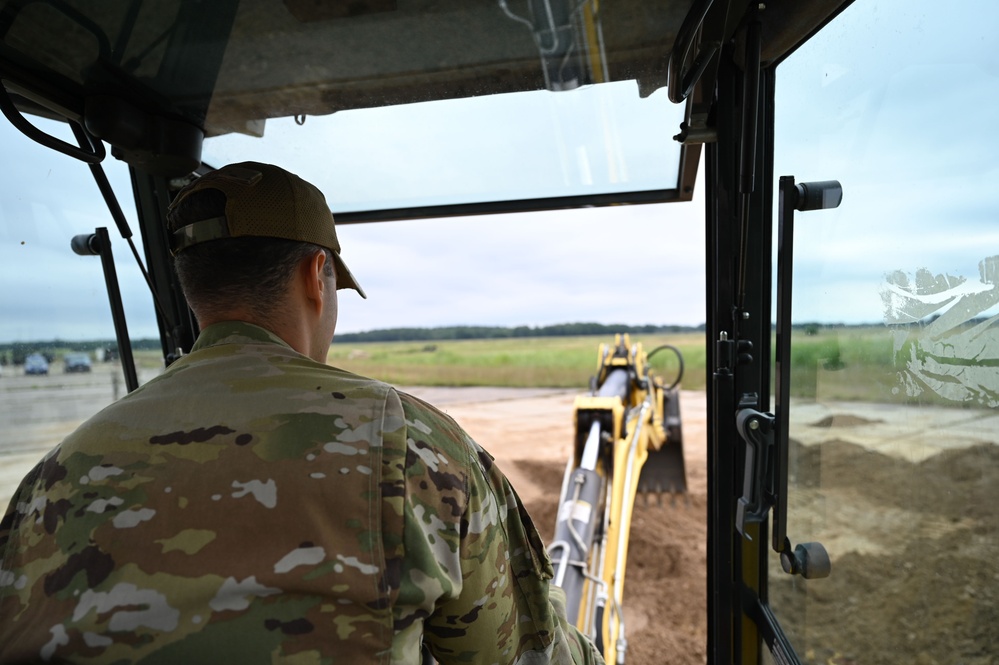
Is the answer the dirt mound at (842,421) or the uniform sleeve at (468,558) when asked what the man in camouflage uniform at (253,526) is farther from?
the dirt mound at (842,421)

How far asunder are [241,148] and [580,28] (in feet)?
4.38

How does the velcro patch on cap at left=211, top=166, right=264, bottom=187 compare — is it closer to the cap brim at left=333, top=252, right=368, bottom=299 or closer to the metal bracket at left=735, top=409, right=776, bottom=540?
the cap brim at left=333, top=252, right=368, bottom=299

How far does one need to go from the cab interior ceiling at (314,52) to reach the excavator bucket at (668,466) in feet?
17.2

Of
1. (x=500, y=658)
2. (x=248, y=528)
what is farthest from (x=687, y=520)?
(x=248, y=528)

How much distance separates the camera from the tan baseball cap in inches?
46.4

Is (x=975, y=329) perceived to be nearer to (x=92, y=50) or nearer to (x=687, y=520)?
(x=92, y=50)

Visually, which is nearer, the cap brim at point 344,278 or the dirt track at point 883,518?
the dirt track at point 883,518

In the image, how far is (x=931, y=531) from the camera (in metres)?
1.14

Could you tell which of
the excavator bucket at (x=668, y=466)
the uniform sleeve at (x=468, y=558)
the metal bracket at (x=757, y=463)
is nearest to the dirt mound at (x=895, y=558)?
the metal bracket at (x=757, y=463)

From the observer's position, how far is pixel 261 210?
1.20m

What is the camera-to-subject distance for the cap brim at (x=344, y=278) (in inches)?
56.4

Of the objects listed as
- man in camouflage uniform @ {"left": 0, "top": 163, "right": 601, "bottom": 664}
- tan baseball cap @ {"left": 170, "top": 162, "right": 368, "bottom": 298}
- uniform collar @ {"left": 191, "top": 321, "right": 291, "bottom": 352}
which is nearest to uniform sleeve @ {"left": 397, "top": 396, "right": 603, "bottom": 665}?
man in camouflage uniform @ {"left": 0, "top": 163, "right": 601, "bottom": 664}

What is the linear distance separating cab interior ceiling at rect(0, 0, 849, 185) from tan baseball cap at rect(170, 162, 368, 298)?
0.45m

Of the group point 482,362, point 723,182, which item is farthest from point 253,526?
point 482,362
